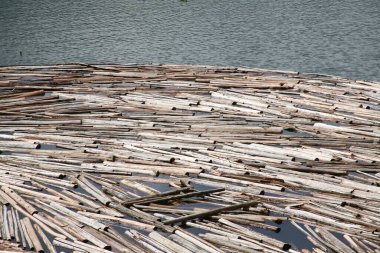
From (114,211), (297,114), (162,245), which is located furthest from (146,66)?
(162,245)

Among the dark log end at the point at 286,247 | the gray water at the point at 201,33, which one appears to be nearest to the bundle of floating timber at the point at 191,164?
the dark log end at the point at 286,247

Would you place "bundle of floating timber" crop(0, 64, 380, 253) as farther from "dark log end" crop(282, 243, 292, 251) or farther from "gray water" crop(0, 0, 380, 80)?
"gray water" crop(0, 0, 380, 80)

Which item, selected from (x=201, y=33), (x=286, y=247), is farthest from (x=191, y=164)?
(x=201, y=33)

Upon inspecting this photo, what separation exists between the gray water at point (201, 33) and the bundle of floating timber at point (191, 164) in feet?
15.9

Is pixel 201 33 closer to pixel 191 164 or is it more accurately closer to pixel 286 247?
pixel 191 164

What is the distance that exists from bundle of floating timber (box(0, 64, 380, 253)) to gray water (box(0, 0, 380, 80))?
4.86m

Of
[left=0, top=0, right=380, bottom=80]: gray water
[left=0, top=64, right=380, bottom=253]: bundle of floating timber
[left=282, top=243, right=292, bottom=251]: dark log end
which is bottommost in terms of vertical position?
[left=282, top=243, right=292, bottom=251]: dark log end

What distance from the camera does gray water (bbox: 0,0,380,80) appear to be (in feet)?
50.9

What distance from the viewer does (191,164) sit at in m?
7.17

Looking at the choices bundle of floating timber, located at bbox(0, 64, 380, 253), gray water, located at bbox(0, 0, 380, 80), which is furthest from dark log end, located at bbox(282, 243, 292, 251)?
gray water, located at bbox(0, 0, 380, 80)

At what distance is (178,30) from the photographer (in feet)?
61.0

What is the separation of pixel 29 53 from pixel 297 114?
9.81 m

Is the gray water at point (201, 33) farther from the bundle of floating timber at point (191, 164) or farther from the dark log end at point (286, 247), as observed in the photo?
the dark log end at point (286, 247)

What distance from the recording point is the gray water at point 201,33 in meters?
15.5
